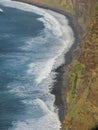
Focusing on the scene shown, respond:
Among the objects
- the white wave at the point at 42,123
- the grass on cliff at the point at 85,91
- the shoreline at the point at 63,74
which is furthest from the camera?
the shoreline at the point at 63,74

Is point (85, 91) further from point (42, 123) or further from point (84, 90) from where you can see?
point (42, 123)

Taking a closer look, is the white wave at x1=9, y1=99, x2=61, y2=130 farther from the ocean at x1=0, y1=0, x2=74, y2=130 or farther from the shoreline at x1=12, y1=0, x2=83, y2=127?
the shoreline at x1=12, y1=0, x2=83, y2=127

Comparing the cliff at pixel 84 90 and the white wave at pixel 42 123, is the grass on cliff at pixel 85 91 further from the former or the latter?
the white wave at pixel 42 123

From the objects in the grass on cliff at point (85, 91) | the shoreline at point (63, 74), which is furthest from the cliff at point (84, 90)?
the shoreline at point (63, 74)

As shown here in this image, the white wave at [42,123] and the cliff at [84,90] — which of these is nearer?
the cliff at [84,90]

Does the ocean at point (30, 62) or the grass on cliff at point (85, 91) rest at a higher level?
the grass on cliff at point (85, 91)

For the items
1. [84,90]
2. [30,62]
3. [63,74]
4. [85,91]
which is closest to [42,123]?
[84,90]

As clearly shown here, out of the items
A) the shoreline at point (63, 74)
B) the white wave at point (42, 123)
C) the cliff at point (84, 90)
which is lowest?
the white wave at point (42, 123)

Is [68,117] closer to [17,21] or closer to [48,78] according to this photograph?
[48,78]
